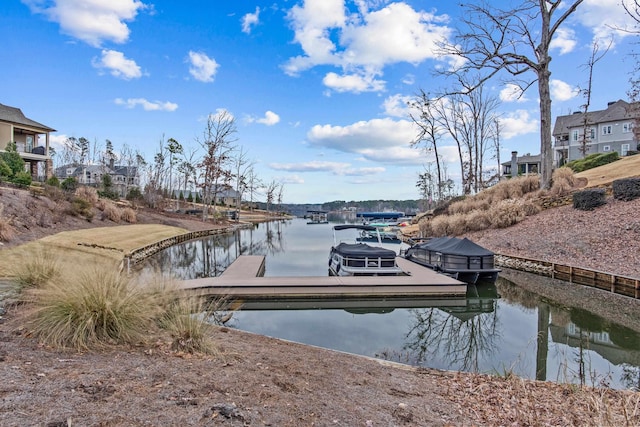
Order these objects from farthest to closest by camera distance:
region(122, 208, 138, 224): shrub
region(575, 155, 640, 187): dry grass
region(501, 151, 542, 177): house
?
region(501, 151, 542, 177): house
region(122, 208, 138, 224): shrub
region(575, 155, 640, 187): dry grass

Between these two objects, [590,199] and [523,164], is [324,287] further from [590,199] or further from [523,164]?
[523,164]

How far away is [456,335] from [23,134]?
4014 cm

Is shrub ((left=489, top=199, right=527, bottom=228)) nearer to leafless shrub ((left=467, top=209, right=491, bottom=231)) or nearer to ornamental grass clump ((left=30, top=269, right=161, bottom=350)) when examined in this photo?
leafless shrub ((left=467, top=209, right=491, bottom=231))

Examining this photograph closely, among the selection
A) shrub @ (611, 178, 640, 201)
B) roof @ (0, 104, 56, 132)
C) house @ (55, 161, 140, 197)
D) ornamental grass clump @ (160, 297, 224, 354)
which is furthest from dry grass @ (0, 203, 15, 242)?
house @ (55, 161, 140, 197)

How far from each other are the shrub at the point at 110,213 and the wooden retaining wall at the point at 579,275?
26.0 meters

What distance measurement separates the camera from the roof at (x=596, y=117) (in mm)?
41000

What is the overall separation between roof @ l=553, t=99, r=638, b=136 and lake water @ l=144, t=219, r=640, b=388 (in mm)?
39305

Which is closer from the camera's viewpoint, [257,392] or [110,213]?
[257,392]

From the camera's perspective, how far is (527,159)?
55000mm

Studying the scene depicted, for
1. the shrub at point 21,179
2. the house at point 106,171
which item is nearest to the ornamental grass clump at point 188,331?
the shrub at point 21,179

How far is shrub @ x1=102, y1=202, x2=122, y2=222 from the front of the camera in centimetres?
2772

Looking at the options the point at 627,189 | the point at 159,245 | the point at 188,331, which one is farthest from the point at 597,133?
the point at 188,331

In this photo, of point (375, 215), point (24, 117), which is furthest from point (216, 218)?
point (375, 215)

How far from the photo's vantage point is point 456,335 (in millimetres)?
8664
